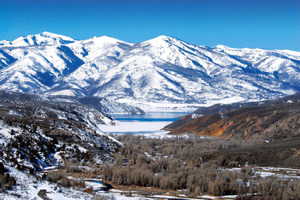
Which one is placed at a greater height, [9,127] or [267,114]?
[267,114]

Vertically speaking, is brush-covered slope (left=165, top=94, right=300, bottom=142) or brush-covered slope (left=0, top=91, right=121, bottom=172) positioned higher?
brush-covered slope (left=165, top=94, right=300, bottom=142)

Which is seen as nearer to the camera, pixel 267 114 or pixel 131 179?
pixel 131 179

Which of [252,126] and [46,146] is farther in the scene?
[252,126]

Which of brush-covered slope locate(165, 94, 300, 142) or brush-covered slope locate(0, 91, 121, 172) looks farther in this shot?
brush-covered slope locate(165, 94, 300, 142)

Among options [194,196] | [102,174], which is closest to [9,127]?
[102,174]

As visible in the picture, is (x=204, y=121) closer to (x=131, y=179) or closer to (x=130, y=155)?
(x=130, y=155)

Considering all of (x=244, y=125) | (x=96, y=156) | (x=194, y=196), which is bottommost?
(x=194, y=196)

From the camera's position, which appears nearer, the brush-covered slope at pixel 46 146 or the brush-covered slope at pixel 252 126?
the brush-covered slope at pixel 46 146

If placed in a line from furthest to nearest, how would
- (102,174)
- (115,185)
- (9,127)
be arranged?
(9,127), (102,174), (115,185)

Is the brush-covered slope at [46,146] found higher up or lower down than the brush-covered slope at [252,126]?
lower down

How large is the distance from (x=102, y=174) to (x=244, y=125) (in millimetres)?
97997

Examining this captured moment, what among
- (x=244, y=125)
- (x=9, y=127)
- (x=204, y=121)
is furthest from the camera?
(x=204, y=121)

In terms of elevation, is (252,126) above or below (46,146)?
above

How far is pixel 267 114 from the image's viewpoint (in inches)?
6083
